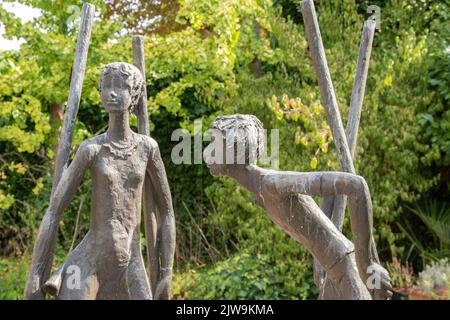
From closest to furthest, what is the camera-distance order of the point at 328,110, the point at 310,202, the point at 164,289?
the point at 310,202 < the point at 164,289 < the point at 328,110

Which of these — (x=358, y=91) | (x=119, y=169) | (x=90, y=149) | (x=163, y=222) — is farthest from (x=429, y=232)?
(x=90, y=149)

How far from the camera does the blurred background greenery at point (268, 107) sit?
6258 mm

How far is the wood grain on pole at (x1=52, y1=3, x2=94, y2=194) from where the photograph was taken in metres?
3.24

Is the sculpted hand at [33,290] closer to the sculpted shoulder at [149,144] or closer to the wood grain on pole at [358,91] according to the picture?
the sculpted shoulder at [149,144]

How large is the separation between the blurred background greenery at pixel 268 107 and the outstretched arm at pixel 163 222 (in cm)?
257

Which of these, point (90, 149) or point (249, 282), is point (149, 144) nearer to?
point (90, 149)

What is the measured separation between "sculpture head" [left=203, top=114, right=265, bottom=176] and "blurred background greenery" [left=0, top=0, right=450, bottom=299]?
2.73 metres

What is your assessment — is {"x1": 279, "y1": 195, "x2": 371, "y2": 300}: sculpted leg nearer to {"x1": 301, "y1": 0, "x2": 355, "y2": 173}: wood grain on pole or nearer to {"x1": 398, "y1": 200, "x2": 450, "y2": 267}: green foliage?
{"x1": 301, "y1": 0, "x2": 355, "y2": 173}: wood grain on pole

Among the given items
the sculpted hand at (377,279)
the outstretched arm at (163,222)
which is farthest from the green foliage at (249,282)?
the sculpted hand at (377,279)

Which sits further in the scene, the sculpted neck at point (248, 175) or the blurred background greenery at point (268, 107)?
the blurred background greenery at point (268, 107)

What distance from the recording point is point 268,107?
684 cm

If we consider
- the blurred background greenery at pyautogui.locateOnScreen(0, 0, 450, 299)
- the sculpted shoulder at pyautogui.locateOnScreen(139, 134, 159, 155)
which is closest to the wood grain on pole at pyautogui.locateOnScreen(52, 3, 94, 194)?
the sculpted shoulder at pyautogui.locateOnScreen(139, 134, 159, 155)

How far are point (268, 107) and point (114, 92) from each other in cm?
385
